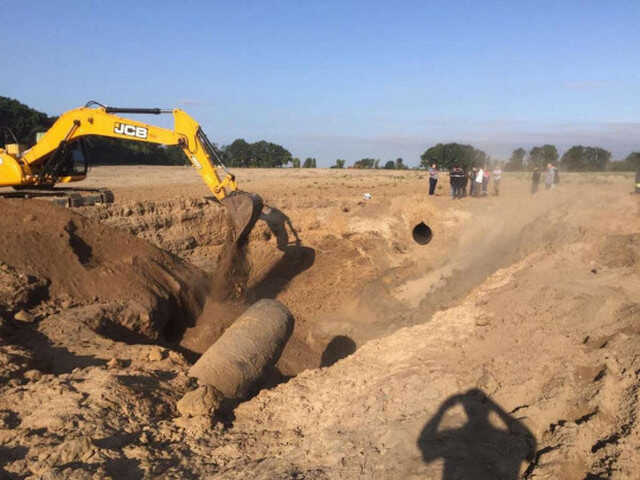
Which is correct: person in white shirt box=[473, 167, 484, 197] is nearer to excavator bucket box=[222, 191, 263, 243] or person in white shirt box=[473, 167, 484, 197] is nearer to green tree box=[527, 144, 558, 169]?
green tree box=[527, 144, 558, 169]

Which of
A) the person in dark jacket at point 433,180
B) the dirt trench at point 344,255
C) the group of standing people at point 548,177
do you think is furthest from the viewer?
the group of standing people at point 548,177

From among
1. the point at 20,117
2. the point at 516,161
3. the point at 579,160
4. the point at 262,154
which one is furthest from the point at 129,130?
the point at 262,154

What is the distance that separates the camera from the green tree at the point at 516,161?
2822 cm

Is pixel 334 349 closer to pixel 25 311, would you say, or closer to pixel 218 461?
pixel 25 311

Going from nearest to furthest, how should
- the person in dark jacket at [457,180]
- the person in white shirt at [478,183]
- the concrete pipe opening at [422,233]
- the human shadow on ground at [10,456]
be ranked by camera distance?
the human shadow on ground at [10,456] < the concrete pipe opening at [422,233] < the person in dark jacket at [457,180] < the person in white shirt at [478,183]

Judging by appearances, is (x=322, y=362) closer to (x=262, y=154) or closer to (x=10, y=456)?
(x=10, y=456)

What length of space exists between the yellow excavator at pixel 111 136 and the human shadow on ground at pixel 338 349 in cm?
442

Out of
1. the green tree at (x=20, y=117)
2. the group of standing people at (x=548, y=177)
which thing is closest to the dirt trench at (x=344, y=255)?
the group of standing people at (x=548, y=177)

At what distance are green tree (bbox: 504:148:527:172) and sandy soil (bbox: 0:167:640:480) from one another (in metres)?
13.4

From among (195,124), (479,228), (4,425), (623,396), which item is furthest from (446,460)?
(479,228)

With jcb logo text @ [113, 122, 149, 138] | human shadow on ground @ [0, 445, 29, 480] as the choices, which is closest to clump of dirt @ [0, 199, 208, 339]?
jcb logo text @ [113, 122, 149, 138]

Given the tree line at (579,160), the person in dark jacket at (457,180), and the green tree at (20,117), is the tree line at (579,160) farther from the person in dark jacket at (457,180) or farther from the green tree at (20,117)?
the green tree at (20,117)

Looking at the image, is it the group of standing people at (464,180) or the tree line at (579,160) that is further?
the tree line at (579,160)

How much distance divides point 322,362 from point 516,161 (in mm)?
19959
